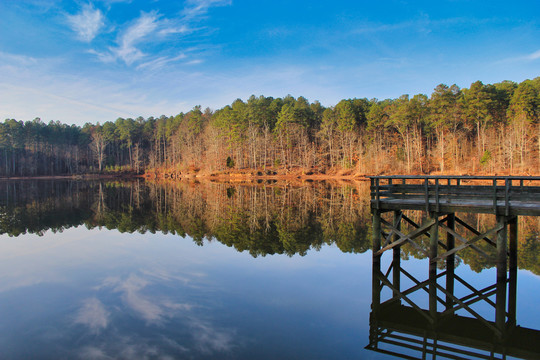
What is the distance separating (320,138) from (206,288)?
75638 mm

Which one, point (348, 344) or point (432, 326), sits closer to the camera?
point (348, 344)

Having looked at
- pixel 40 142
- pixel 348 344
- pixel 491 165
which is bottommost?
pixel 348 344

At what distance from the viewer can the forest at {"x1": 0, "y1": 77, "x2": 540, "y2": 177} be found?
55.2 metres

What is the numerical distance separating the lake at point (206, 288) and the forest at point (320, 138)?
39162 mm

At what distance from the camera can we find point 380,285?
10.8 meters

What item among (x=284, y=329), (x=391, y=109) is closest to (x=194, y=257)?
(x=284, y=329)

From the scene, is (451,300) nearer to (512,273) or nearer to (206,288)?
(512,273)

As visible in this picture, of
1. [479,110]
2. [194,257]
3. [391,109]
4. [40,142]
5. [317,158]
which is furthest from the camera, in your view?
[40,142]

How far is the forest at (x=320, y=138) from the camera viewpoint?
55.2 meters

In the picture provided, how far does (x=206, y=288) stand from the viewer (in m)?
11.1

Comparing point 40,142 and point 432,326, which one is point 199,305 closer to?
point 432,326

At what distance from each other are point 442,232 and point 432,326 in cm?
1089

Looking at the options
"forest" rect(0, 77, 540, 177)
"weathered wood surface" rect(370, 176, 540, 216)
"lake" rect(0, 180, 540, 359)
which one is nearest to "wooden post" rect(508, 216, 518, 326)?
"lake" rect(0, 180, 540, 359)

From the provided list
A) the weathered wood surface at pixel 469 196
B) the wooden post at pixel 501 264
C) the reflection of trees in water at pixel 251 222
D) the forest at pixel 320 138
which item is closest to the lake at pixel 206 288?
the reflection of trees in water at pixel 251 222
